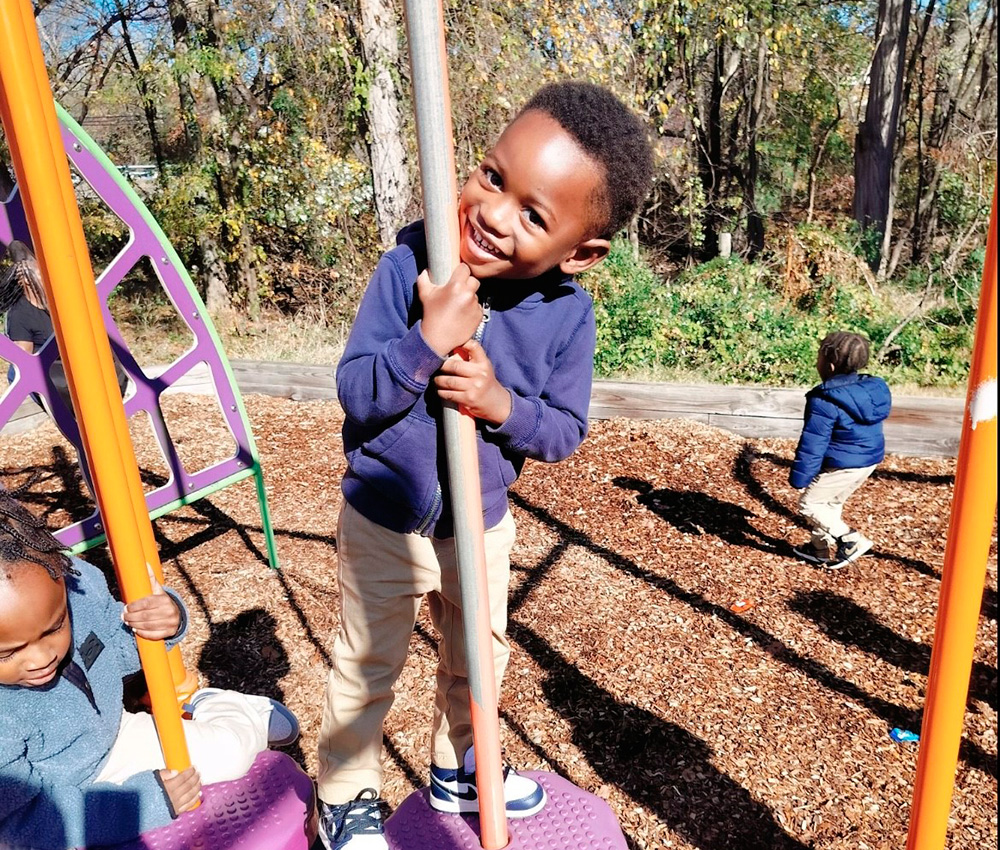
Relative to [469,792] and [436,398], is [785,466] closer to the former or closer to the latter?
[469,792]

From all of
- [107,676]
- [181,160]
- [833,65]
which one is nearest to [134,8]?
[181,160]

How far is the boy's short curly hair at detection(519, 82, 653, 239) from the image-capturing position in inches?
52.0

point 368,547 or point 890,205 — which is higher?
point 368,547

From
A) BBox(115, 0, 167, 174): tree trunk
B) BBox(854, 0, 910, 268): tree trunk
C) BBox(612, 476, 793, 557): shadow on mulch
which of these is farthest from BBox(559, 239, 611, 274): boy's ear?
BBox(854, 0, 910, 268): tree trunk

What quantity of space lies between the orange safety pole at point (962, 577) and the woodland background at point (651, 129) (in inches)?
214

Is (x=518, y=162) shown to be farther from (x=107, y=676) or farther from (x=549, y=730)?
(x=549, y=730)

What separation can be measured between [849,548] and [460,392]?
322cm

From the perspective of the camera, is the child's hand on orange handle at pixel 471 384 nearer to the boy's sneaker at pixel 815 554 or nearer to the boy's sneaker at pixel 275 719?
the boy's sneaker at pixel 275 719

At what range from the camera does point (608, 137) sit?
1335 millimetres

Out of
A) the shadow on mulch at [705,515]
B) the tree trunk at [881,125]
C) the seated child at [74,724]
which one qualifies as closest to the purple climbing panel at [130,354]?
the seated child at [74,724]

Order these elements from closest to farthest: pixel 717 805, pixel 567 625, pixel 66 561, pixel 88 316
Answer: pixel 88 316 → pixel 66 561 → pixel 717 805 → pixel 567 625

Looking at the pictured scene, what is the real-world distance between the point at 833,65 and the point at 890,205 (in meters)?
2.74

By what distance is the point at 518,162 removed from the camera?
1310 millimetres

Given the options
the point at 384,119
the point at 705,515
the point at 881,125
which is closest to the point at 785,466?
the point at 705,515
